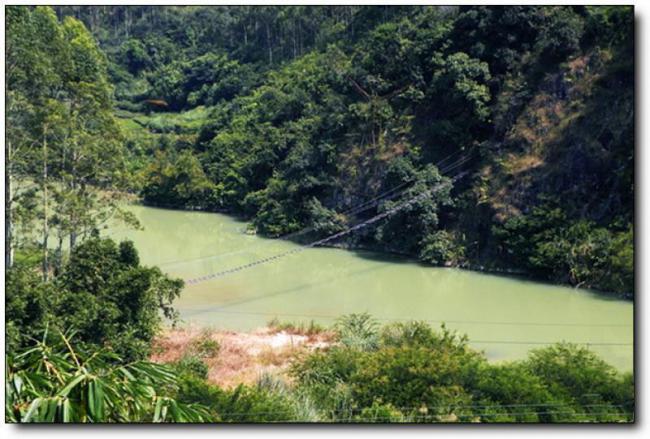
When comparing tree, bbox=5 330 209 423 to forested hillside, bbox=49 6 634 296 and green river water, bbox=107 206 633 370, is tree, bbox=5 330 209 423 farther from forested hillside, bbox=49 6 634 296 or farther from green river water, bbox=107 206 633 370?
forested hillside, bbox=49 6 634 296

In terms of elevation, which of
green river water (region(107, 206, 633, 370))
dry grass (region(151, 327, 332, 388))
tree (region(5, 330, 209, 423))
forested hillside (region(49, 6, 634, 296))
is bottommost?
tree (region(5, 330, 209, 423))

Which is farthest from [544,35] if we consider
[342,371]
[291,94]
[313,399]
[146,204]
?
[146,204]

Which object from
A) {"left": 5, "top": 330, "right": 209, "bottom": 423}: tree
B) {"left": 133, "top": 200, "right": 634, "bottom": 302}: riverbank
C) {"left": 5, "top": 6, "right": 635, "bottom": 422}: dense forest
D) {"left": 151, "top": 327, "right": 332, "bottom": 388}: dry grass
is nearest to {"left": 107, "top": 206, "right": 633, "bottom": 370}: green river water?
{"left": 133, "top": 200, "right": 634, "bottom": 302}: riverbank

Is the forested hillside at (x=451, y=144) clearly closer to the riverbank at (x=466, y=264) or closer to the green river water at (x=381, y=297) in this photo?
the riverbank at (x=466, y=264)

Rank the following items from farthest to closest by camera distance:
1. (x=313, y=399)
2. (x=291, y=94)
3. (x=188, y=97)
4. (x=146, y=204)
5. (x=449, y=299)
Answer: (x=188, y=97)
(x=146, y=204)
(x=291, y=94)
(x=449, y=299)
(x=313, y=399)

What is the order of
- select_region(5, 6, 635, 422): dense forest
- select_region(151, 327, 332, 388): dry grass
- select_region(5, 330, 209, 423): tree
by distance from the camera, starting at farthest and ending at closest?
select_region(151, 327, 332, 388): dry grass, select_region(5, 6, 635, 422): dense forest, select_region(5, 330, 209, 423): tree

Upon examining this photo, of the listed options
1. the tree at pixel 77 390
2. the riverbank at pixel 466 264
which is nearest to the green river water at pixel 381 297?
the riverbank at pixel 466 264

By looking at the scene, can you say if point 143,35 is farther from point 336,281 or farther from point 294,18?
point 336,281
